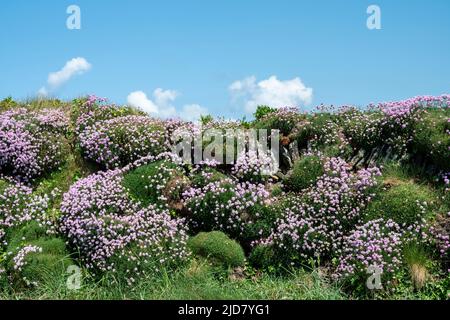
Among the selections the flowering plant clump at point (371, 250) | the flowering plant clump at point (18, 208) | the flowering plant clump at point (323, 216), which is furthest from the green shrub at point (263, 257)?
the flowering plant clump at point (18, 208)

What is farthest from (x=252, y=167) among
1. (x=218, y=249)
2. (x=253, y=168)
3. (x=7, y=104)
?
(x=7, y=104)

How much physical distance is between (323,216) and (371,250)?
1414mm

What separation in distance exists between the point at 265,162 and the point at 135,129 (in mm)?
3079

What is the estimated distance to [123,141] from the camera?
43.6 ft

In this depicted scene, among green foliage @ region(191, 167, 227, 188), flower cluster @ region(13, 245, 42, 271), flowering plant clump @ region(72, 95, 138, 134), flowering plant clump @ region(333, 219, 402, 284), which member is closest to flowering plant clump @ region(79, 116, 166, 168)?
flowering plant clump @ region(72, 95, 138, 134)

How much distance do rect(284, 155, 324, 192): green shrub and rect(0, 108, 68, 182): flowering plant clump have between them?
5.50 meters

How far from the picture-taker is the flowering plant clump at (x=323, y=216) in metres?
11.0

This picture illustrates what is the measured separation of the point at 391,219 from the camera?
10.7 m

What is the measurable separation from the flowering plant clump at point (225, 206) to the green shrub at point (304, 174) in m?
0.65

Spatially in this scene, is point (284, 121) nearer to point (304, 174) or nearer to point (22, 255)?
point (304, 174)

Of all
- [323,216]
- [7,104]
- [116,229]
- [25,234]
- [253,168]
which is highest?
[7,104]

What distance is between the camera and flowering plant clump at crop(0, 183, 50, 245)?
488 inches
